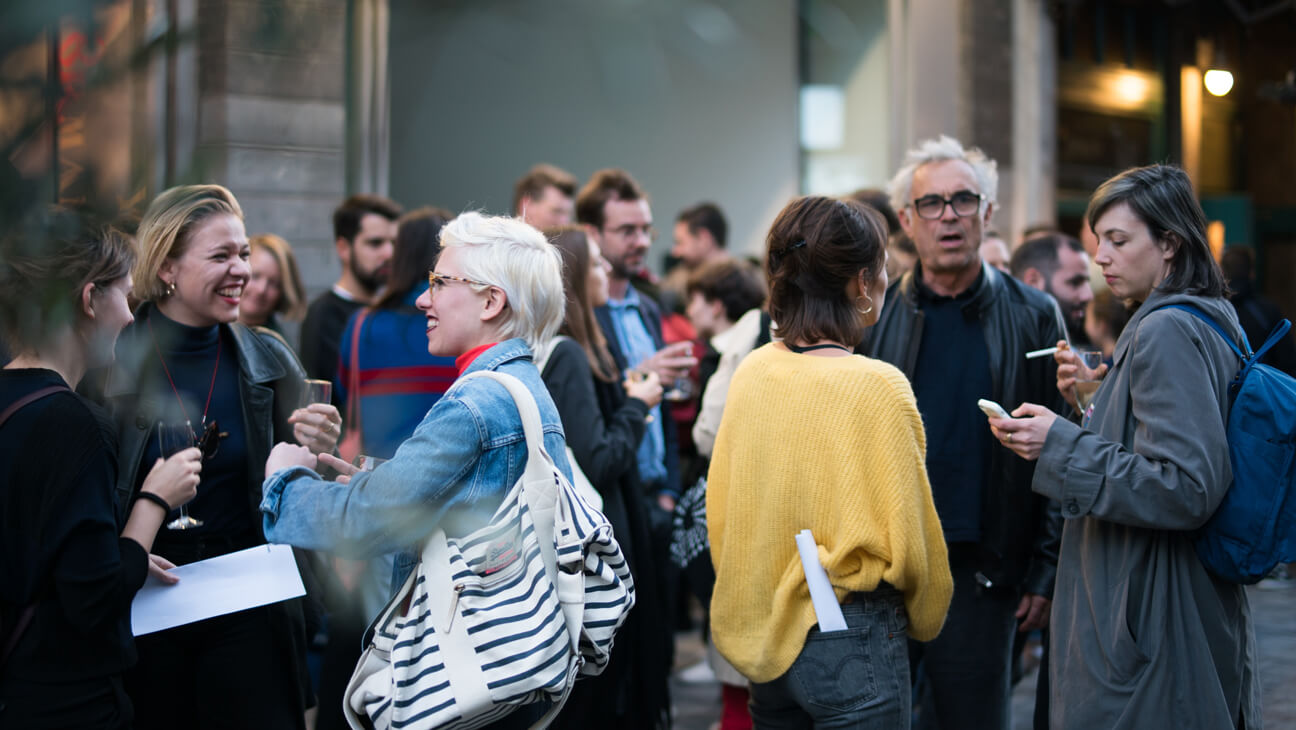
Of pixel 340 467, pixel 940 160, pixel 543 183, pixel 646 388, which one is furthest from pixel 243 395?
pixel 543 183

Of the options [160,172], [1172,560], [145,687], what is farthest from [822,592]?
[160,172]

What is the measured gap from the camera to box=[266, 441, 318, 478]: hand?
227 cm

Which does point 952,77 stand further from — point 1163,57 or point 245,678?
point 245,678

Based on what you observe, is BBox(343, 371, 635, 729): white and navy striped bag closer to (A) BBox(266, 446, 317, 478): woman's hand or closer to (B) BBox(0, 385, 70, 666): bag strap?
(A) BBox(266, 446, 317, 478): woman's hand

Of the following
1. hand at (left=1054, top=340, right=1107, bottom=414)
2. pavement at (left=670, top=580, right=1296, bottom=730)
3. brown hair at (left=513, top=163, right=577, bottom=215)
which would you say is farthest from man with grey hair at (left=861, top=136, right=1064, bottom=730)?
brown hair at (left=513, top=163, right=577, bottom=215)

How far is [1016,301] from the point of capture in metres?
3.43

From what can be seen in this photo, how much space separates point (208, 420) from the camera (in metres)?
2.88

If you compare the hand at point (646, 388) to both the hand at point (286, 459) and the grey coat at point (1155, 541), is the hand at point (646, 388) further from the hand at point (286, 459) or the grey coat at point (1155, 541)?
the hand at point (286, 459)

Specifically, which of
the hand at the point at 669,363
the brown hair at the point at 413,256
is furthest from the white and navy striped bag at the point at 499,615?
the brown hair at the point at 413,256

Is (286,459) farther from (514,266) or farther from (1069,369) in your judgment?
(1069,369)

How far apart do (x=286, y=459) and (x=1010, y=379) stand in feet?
6.83

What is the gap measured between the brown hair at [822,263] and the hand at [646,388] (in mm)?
1258

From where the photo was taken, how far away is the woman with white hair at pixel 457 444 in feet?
7.03

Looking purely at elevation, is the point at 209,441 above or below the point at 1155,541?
above
